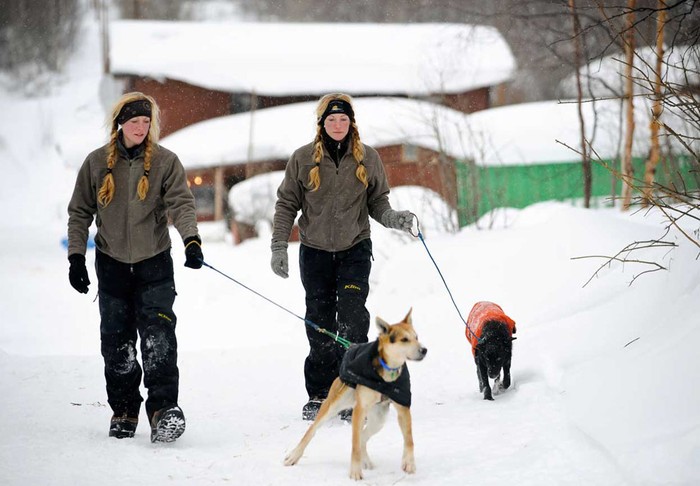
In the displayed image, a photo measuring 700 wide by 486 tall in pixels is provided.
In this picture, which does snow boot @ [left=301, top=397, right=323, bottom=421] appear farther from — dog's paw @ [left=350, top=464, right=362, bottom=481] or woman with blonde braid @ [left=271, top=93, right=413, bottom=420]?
dog's paw @ [left=350, top=464, right=362, bottom=481]

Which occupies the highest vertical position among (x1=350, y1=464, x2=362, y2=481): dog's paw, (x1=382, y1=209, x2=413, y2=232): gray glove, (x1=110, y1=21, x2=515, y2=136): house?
(x1=110, y1=21, x2=515, y2=136): house

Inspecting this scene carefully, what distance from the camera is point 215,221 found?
28.6 m

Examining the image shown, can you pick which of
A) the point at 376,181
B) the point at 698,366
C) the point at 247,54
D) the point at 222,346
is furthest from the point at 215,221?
the point at 698,366

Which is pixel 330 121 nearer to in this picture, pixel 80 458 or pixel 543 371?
pixel 543 371

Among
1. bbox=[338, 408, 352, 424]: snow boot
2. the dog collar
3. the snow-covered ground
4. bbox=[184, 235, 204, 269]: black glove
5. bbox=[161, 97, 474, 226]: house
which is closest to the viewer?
the snow-covered ground

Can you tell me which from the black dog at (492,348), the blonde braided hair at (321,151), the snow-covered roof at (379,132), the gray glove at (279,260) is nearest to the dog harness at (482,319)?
the black dog at (492,348)

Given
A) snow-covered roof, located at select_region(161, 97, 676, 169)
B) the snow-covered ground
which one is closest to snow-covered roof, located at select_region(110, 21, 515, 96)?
snow-covered roof, located at select_region(161, 97, 676, 169)

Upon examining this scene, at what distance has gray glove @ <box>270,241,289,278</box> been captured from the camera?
5.21m

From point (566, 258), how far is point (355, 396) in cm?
458

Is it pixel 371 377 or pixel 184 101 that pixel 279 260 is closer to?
pixel 371 377

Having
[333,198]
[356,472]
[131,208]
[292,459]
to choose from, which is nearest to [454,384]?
[333,198]

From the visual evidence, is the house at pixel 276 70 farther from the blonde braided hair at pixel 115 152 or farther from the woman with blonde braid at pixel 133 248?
the woman with blonde braid at pixel 133 248

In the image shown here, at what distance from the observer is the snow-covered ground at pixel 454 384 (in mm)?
3762

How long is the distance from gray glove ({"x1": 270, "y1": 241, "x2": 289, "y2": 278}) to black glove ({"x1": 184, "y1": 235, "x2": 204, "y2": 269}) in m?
0.56
